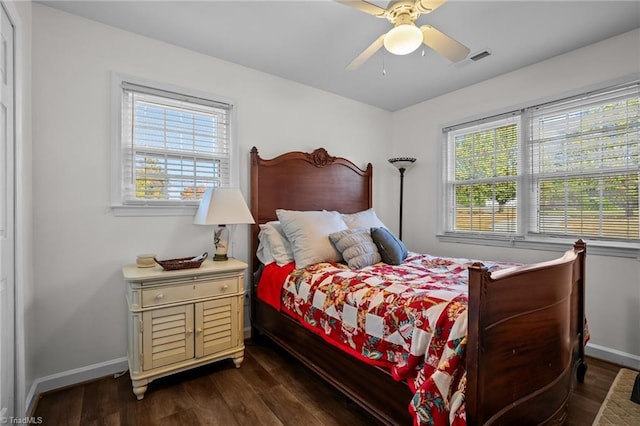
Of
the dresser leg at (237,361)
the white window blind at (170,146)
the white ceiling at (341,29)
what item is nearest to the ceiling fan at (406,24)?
the white ceiling at (341,29)

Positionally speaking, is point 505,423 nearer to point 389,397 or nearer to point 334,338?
point 389,397

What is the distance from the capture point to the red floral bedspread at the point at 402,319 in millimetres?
1249

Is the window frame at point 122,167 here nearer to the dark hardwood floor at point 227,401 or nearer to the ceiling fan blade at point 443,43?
the dark hardwood floor at point 227,401

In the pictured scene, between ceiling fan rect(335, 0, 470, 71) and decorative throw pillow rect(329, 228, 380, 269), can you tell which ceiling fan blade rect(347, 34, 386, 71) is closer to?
ceiling fan rect(335, 0, 470, 71)

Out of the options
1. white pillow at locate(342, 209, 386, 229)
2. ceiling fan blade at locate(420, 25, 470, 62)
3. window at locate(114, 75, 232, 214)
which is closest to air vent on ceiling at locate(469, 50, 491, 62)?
ceiling fan blade at locate(420, 25, 470, 62)

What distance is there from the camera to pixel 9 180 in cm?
157

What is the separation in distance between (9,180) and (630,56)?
163 inches

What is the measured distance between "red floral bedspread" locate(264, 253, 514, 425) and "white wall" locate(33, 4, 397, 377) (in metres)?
1.20

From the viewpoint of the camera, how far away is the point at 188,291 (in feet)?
7.06

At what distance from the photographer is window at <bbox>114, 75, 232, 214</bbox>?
2.38 metres

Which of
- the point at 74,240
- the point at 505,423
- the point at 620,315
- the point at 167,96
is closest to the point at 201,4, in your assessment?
the point at 167,96

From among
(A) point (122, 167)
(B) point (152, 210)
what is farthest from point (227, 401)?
(A) point (122, 167)

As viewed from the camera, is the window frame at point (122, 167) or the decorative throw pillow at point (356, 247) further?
the decorative throw pillow at point (356, 247)

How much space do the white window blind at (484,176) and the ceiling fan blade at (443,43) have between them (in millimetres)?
1548
